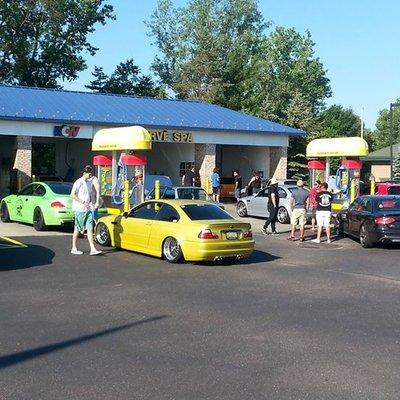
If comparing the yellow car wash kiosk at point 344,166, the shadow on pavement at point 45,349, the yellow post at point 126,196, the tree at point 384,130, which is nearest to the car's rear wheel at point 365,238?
the yellow car wash kiosk at point 344,166

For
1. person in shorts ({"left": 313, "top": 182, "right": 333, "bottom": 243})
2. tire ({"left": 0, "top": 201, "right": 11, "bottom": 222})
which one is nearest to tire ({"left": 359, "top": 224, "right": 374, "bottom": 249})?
person in shorts ({"left": 313, "top": 182, "right": 333, "bottom": 243})

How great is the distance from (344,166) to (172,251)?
14.0 m

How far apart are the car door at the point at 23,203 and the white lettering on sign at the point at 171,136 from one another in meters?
13.4

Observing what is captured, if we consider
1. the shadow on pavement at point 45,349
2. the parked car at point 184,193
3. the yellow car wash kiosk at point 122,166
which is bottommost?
the shadow on pavement at point 45,349

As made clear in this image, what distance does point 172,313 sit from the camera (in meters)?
8.01

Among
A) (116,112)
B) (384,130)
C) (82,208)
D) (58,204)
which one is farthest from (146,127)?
(384,130)

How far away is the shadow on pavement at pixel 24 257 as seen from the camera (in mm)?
11641

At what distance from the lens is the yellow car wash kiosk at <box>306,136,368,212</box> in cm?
2383

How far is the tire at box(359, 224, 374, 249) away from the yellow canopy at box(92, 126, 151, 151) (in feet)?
28.9

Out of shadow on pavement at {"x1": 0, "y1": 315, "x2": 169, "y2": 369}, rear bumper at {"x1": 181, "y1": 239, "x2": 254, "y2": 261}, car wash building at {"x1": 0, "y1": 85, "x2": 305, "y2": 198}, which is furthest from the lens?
car wash building at {"x1": 0, "y1": 85, "x2": 305, "y2": 198}

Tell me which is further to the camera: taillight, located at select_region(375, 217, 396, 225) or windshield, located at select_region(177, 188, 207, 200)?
windshield, located at select_region(177, 188, 207, 200)

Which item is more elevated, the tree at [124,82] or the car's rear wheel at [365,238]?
the tree at [124,82]

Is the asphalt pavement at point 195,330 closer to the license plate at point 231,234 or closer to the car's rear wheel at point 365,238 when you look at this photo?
the license plate at point 231,234

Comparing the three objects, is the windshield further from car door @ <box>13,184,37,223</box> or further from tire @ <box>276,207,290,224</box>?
car door @ <box>13,184,37,223</box>
